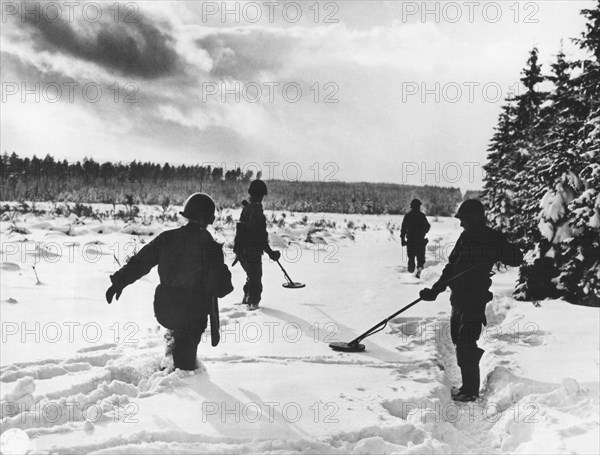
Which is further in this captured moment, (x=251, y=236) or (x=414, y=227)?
(x=414, y=227)

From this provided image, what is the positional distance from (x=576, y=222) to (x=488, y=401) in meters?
5.61

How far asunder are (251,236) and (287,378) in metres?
3.62

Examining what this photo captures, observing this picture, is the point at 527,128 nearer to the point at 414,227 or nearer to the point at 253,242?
the point at 414,227

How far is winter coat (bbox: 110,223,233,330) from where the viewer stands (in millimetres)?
4754

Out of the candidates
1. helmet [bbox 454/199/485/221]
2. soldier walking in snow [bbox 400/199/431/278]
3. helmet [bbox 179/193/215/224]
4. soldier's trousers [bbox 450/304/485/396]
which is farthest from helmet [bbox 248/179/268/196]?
soldier walking in snow [bbox 400/199/431/278]

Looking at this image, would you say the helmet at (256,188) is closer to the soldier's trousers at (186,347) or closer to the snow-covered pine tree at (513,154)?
the soldier's trousers at (186,347)

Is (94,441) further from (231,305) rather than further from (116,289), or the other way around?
(231,305)

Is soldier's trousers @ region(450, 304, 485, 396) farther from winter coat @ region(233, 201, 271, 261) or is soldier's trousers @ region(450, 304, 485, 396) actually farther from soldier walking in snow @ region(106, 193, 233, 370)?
winter coat @ region(233, 201, 271, 261)

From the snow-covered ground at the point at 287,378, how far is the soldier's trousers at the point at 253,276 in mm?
305

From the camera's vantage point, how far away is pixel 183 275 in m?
4.80

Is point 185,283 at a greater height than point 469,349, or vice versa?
point 185,283

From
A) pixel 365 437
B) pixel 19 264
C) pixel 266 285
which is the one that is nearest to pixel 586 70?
pixel 266 285

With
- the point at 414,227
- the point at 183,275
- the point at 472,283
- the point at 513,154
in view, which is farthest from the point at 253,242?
the point at 513,154

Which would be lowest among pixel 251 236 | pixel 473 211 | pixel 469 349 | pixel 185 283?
pixel 469 349
